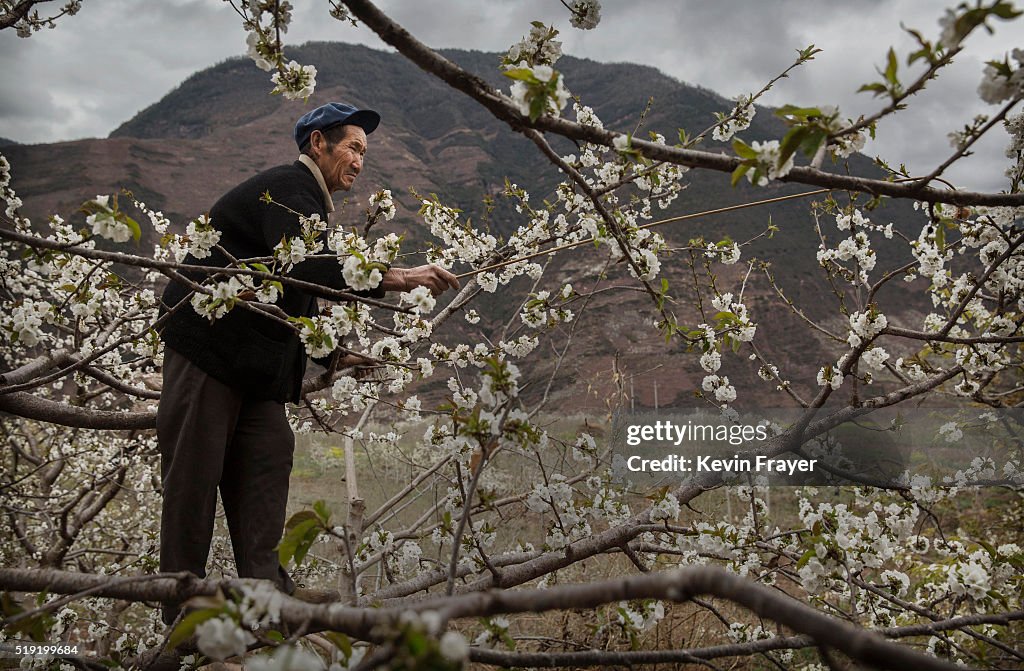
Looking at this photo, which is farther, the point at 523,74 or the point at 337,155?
the point at 337,155

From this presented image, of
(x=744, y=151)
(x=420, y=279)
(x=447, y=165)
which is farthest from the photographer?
(x=447, y=165)

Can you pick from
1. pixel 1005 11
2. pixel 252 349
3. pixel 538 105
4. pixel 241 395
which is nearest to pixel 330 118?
pixel 252 349

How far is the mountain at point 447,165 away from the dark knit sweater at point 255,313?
6.69m

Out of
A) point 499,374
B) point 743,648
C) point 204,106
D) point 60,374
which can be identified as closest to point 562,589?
point 499,374

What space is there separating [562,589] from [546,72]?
0.90m

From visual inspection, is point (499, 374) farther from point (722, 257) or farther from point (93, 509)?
point (93, 509)

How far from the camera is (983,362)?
2357mm

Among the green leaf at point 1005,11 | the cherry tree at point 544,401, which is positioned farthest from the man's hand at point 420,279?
the green leaf at point 1005,11

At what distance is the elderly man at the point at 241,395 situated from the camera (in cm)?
196

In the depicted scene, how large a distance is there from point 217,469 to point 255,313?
1.75 feet

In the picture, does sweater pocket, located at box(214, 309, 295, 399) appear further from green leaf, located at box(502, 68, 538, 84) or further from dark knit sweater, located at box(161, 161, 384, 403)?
green leaf, located at box(502, 68, 538, 84)

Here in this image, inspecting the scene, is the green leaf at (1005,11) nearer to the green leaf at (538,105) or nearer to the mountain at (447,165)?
the green leaf at (538,105)

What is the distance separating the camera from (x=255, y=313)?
204cm

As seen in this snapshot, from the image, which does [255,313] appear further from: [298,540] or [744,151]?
[744,151]
